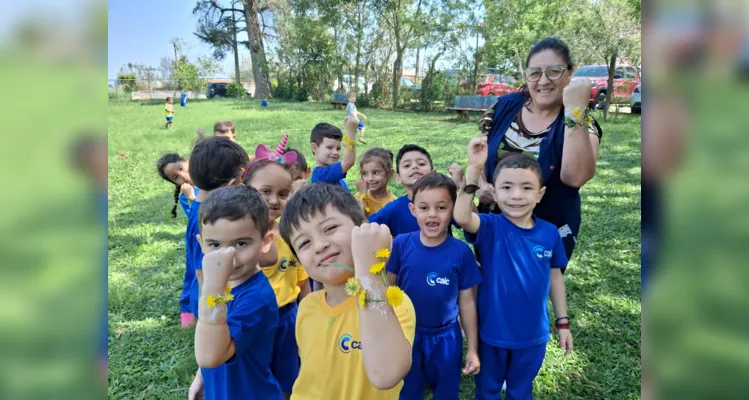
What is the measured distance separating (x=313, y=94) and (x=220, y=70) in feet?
51.0

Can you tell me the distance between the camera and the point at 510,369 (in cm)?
214

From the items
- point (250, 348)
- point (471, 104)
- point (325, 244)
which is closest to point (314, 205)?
point (325, 244)

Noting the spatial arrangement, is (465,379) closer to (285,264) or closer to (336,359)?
(285,264)

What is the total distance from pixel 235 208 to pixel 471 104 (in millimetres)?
15949

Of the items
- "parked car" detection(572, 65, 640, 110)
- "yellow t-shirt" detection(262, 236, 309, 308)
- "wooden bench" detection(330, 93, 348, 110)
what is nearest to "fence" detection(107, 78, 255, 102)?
"wooden bench" detection(330, 93, 348, 110)

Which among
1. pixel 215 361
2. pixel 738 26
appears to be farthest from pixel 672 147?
pixel 215 361

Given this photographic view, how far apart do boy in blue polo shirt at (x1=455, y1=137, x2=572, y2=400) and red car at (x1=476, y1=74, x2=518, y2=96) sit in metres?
16.7

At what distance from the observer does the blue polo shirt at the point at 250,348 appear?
1562 mm

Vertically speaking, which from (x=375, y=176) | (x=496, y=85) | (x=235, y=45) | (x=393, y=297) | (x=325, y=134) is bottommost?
(x=393, y=297)

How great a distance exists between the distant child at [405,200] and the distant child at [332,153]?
1.19 feet

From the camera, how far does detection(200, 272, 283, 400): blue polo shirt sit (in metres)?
1.56

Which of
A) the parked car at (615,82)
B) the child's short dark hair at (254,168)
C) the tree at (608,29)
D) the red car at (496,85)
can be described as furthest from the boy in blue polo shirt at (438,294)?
the red car at (496,85)

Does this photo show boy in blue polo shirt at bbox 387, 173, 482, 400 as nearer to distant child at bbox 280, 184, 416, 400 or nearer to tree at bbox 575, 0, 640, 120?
distant child at bbox 280, 184, 416, 400

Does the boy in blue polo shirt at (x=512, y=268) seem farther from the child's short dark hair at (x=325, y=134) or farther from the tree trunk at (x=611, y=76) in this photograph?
the tree trunk at (x=611, y=76)
